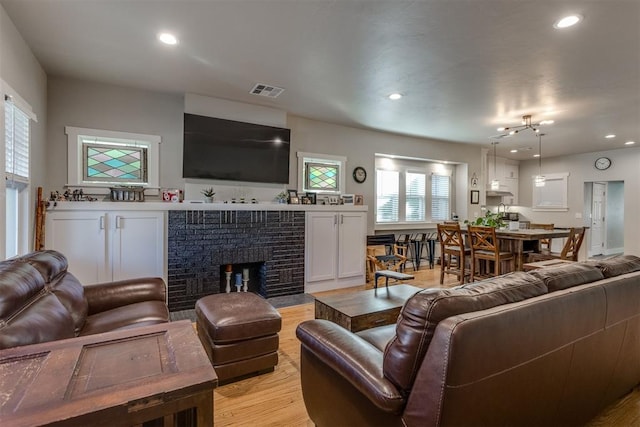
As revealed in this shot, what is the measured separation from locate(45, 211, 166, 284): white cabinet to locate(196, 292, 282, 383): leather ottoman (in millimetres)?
1677

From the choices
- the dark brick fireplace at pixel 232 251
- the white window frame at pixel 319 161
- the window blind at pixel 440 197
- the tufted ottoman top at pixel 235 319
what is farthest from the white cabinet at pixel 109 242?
the window blind at pixel 440 197

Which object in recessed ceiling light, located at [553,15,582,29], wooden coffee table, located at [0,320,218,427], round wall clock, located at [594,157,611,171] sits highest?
recessed ceiling light, located at [553,15,582,29]

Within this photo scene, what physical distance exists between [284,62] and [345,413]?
306 centimetres

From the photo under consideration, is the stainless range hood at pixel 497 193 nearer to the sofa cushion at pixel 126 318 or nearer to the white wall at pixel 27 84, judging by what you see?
the sofa cushion at pixel 126 318

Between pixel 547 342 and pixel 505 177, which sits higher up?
pixel 505 177

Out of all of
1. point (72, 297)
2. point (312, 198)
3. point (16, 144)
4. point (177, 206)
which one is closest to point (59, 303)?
point (72, 297)

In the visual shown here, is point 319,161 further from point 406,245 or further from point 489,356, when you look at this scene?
point 489,356

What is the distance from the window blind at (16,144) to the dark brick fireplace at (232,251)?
4.49 feet

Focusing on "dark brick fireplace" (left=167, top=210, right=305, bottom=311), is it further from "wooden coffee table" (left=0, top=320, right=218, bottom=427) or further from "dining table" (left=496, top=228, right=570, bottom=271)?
"dining table" (left=496, top=228, right=570, bottom=271)

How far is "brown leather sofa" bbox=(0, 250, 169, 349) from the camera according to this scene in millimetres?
1438

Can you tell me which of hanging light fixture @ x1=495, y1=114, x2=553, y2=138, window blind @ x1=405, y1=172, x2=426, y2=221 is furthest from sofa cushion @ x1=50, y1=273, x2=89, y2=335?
window blind @ x1=405, y1=172, x2=426, y2=221

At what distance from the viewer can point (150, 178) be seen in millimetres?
4160

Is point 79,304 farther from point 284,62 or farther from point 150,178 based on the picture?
point 284,62

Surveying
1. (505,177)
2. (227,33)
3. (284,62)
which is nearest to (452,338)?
(227,33)
